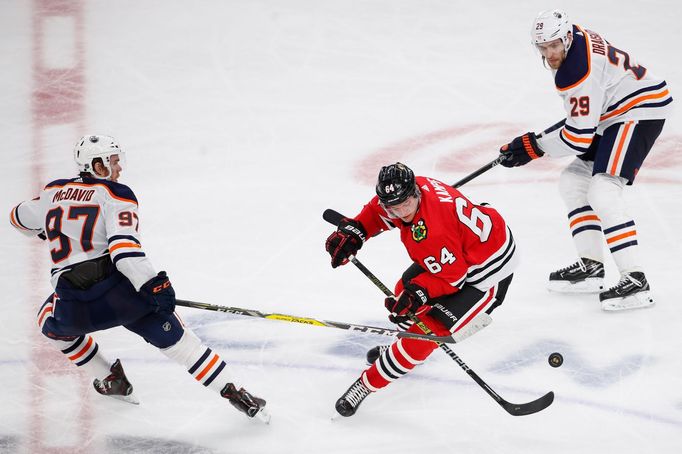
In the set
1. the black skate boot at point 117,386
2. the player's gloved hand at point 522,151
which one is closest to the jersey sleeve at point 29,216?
the black skate boot at point 117,386

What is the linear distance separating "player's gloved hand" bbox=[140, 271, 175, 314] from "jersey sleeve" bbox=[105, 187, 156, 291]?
0.02 m

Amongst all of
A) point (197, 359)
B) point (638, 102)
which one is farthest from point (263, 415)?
point (638, 102)

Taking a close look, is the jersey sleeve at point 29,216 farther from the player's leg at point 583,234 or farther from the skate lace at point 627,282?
the skate lace at point 627,282

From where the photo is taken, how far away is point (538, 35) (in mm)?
3693

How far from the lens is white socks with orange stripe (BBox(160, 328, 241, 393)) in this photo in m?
3.11

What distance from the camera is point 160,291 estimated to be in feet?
9.55

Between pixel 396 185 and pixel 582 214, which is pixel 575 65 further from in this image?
pixel 396 185

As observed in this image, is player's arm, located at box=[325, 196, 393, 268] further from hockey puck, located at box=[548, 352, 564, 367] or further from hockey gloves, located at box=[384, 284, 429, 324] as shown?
hockey puck, located at box=[548, 352, 564, 367]

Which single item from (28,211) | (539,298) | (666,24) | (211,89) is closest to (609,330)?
(539,298)

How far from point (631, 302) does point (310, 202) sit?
1801 mm

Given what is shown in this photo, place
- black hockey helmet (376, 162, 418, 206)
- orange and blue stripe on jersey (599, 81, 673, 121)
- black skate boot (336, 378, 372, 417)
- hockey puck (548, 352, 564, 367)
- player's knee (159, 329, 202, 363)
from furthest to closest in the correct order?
orange and blue stripe on jersey (599, 81, 673, 121), hockey puck (548, 352, 564, 367), black skate boot (336, 378, 372, 417), player's knee (159, 329, 202, 363), black hockey helmet (376, 162, 418, 206)

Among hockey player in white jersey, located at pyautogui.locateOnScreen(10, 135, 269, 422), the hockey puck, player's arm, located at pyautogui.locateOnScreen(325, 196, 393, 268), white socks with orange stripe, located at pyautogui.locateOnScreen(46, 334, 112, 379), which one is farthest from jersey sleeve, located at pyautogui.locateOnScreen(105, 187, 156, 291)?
the hockey puck

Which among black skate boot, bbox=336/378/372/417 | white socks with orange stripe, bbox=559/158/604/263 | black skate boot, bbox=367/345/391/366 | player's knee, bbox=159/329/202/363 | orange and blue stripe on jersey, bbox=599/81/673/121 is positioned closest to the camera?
player's knee, bbox=159/329/202/363

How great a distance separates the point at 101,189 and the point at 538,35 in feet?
6.19
